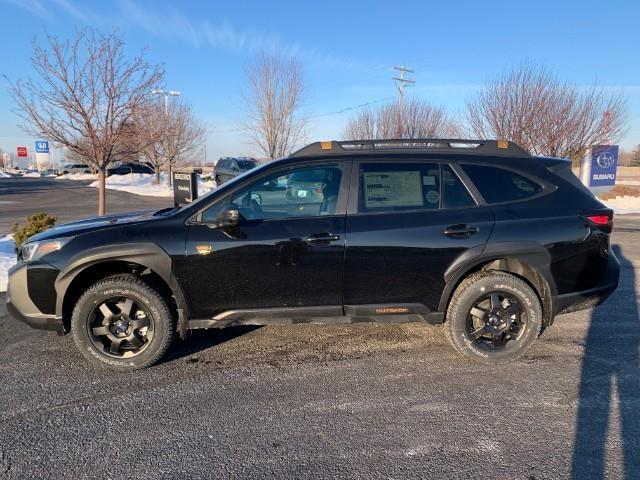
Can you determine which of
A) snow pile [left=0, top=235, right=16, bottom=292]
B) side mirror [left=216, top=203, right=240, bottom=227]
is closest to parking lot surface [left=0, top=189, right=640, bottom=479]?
side mirror [left=216, top=203, right=240, bottom=227]

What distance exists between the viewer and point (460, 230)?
348 cm

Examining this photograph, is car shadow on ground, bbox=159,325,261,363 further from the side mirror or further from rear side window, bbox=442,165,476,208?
rear side window, bbox=442,165,476,208

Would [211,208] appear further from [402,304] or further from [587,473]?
[587,473]

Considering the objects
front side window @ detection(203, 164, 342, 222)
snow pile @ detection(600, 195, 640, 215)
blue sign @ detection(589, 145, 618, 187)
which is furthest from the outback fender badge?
blue sign @ detection(589, 145, 618, 187)

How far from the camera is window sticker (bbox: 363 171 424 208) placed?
11.7 feet

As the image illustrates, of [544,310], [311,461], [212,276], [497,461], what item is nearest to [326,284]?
[212,276]

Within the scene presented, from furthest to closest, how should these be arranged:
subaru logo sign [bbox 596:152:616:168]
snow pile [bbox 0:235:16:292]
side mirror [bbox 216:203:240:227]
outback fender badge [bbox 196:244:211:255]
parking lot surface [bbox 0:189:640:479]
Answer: subaru logo sign [bbox 596:152:616:168] → snow pile [bbox 0:235:16:292] → outback fender badge [bbox 196:244:211:255] → side mirror [bbox 216:203:240:227] → parking lot surface [bbox 0:189:640:479]

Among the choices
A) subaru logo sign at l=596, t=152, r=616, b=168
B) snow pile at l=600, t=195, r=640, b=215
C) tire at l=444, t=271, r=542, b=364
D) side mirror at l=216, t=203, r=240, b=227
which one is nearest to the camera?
side mirror at l=216, t=203, r=240, b=227

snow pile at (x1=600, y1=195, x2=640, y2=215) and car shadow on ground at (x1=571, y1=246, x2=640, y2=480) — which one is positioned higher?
snow pile at (x1=600, y1=195, x2=640, y2=215)

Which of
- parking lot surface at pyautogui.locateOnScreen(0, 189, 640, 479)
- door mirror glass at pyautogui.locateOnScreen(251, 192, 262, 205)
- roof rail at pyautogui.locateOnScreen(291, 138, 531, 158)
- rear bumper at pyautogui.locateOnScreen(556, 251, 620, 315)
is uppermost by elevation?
roof rail at pyautogui.locateOnScreen(291, 138, 531, 158)

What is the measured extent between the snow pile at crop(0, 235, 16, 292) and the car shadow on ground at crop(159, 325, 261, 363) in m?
3.32

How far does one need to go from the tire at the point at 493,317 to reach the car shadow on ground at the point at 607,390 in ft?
1.82

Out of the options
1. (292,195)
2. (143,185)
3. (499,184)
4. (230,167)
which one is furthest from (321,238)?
(143,185)

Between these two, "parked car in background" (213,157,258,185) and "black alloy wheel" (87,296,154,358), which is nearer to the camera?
"black alloy wheel" (87,296,154,358)
